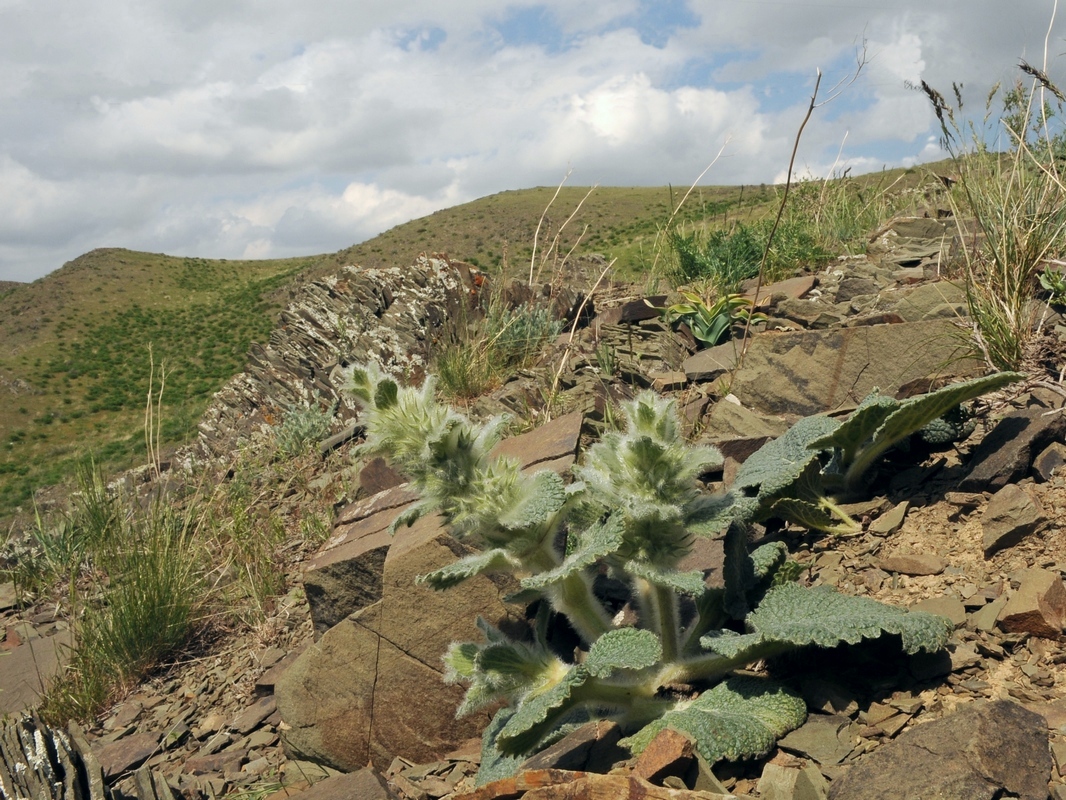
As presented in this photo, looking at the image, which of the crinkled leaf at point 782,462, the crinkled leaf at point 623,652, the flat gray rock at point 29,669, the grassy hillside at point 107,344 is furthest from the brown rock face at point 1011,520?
the grassy hillside at point 107,344

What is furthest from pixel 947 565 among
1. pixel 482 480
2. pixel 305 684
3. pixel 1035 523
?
pixel 305 684

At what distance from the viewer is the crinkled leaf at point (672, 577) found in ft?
6.05

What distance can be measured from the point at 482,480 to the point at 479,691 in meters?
0.54

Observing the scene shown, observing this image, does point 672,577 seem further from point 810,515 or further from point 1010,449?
point 1010,449

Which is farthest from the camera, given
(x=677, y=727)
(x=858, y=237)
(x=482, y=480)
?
(x=858, y=237)

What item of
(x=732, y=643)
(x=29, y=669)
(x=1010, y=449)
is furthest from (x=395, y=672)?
(x=29, y=669)

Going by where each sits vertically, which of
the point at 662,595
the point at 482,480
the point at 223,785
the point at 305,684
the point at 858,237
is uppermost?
the point at 858,237

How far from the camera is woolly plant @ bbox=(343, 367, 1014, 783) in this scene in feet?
6.06

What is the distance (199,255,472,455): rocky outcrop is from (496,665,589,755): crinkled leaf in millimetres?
4297

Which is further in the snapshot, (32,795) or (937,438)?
(937,438)

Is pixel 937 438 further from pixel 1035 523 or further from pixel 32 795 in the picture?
pixel 32 795

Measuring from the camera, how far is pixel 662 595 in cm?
212

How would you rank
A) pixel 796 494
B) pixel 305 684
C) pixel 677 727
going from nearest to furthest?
1. pixel 677 727
2. pixel 796 494
3. pixel 305 684

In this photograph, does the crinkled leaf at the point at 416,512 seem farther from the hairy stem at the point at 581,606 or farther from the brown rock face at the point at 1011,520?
the brown rock face at the point at 1011,520
